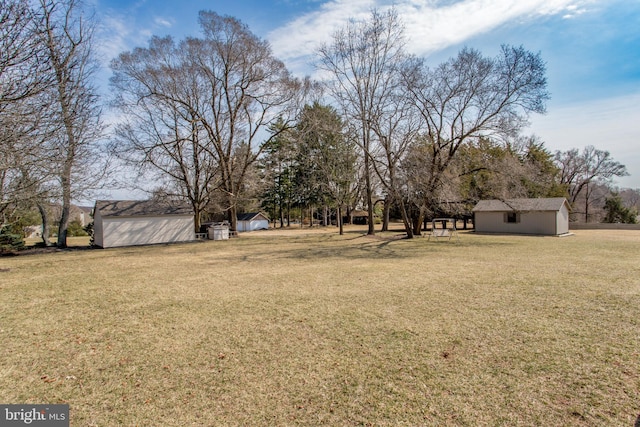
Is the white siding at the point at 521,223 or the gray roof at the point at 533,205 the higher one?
the gray roof at the point at 533,205

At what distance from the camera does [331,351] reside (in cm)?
394

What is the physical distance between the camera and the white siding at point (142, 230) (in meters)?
18.9

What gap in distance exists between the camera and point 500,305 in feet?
18.7

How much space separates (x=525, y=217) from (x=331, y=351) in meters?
26.9

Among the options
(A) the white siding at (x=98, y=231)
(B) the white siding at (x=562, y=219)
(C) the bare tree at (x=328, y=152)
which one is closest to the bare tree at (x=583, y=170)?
(B) the white siding at (x=562, y=219)

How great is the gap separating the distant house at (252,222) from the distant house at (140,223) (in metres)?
19.3

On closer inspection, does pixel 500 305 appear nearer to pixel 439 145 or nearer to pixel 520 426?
pixel 520 426

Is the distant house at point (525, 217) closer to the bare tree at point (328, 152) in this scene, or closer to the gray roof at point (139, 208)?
the bare tree at point (328, 152)

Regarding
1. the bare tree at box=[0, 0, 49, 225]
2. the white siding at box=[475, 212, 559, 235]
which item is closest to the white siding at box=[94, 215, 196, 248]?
the bare tree at box=[0, 0, 49, 225]

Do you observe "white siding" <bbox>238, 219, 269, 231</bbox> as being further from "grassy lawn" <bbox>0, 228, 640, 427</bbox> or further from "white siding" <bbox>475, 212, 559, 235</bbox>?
"grassy lawn" <bbox>0, 228, 640, 427</bbox>

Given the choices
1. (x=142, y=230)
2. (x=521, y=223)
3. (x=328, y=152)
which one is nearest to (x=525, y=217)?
(x=521, y=223)

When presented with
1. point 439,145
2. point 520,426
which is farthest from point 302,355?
point 439,145

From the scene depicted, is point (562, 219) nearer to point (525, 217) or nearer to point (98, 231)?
point (525, 217)

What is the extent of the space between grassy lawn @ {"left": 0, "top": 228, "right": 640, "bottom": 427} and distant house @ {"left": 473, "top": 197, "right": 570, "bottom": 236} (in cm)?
1900
